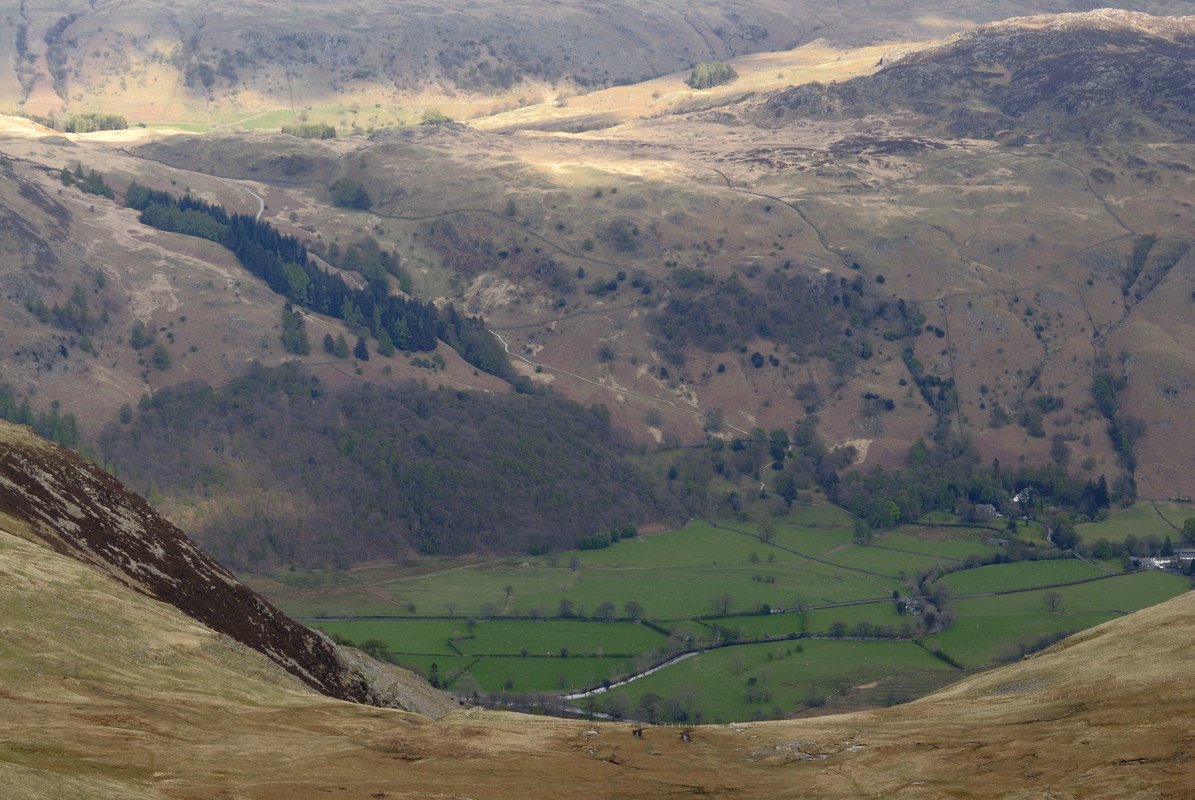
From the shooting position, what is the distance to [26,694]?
6028 cm

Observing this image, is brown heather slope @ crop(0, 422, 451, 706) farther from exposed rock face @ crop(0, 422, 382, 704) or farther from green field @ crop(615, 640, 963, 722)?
green field @ crop(615, 640, 963, 722)

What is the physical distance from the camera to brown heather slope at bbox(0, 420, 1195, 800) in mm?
54906

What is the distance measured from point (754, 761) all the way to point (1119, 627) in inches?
1407

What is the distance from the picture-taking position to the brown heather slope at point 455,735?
180 ft

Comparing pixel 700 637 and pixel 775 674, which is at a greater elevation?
pixel 775 674

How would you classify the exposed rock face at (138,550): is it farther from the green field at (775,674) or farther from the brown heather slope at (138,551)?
the green field at (775,674)

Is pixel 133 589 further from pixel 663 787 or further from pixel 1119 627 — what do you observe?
pixel 1119 627

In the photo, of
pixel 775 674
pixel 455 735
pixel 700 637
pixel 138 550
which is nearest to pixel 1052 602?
pixel 775 674

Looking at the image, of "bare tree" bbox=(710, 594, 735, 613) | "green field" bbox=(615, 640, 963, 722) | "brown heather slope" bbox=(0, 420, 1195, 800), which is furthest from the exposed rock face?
"bare tree" bbox=(710, 594, 735, 613)

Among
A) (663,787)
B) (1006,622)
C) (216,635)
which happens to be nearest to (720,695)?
(1006,622)

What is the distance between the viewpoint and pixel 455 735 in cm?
6988

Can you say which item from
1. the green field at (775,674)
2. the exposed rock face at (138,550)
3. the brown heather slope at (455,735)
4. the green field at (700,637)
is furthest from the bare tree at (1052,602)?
the exposed rock face at (138,550)

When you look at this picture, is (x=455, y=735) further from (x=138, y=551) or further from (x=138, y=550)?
(x=138, y=550)

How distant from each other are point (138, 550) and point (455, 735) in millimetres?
38001
